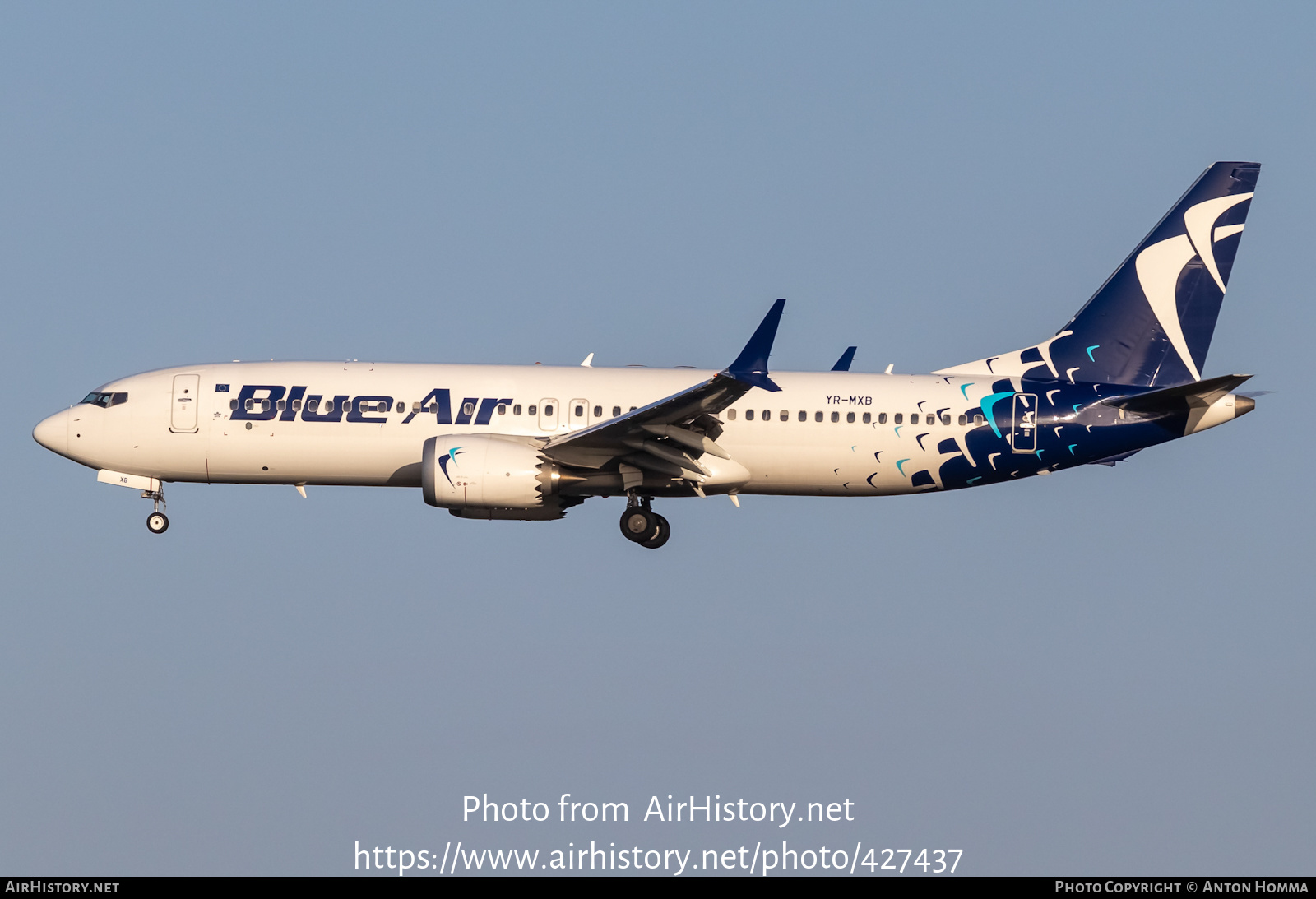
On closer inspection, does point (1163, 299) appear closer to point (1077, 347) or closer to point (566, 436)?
point (1077, 347)

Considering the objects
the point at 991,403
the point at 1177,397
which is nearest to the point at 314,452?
the point at 991,403

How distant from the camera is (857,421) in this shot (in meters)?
39.2

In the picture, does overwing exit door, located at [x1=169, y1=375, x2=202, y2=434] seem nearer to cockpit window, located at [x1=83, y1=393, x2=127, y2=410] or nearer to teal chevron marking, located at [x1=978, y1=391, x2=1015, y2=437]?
cockpit window, located at [x1=83, y1=393, x2=127, y2=410]

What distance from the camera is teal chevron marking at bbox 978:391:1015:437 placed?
129ft

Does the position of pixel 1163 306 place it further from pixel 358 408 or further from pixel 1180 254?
pixel 358 408

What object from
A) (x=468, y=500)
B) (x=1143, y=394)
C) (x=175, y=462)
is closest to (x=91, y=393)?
(x=175, y=462)

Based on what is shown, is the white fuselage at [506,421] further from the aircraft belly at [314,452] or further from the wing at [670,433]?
the wing at [670,433]

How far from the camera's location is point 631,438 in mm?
37781

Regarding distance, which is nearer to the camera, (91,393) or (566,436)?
(566,436)

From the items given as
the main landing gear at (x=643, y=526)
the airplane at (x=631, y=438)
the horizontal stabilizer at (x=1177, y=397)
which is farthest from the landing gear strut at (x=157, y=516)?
the horizontal stabilizer at (x=1177, y=397)

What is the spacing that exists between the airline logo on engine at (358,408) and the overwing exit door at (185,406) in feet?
3.40

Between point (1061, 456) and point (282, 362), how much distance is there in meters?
18.4

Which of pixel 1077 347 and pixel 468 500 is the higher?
pixel 1077 347

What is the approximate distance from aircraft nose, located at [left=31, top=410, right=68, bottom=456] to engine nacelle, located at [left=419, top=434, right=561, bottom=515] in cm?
950
